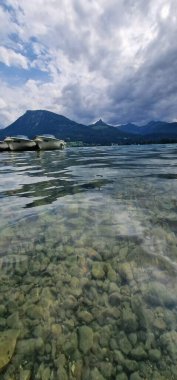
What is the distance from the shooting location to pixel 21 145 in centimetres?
4981

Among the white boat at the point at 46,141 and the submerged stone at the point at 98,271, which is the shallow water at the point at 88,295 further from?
the white boat at the point at 46,141

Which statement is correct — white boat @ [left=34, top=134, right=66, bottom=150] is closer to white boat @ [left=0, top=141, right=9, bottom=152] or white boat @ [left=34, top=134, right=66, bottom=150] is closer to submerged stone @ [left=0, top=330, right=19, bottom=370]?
white boat @ [left=0, top=141, right=9, bottom=152]

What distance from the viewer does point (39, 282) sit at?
4164 mm

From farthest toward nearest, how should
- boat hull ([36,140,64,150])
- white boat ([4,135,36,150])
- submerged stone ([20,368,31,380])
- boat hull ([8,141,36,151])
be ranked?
1. boat hull ([36,140,64,150])
2. boat hull ([8,141,36,151])
3. white boat ([4,135,36,150])
4. submerged stone ([20,368,31,380])

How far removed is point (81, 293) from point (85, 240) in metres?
1.73

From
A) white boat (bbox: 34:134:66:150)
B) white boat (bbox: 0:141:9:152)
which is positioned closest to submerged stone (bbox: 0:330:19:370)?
white boat (bbox: 34:134:66:150)

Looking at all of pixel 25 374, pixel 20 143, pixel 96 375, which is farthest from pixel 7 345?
pixel 20 143

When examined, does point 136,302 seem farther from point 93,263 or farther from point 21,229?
point 21,229

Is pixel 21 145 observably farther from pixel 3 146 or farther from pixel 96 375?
pixel 96 375

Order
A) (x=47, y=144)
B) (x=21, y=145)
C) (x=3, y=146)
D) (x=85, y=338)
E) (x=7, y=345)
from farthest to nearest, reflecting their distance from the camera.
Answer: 1. (x=3, y=146)
2. (x=47, y=144)
3. (x=21, y=145)
4. (x=85, y=338)
5. (x=7, y=345)

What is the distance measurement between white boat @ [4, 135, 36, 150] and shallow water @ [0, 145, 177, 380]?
43.2 m

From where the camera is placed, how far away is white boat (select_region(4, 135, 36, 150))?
47.8m

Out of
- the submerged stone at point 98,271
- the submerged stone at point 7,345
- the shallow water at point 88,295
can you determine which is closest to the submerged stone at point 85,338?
the shallow water at point 88,295

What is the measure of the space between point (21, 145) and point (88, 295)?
162 feet
